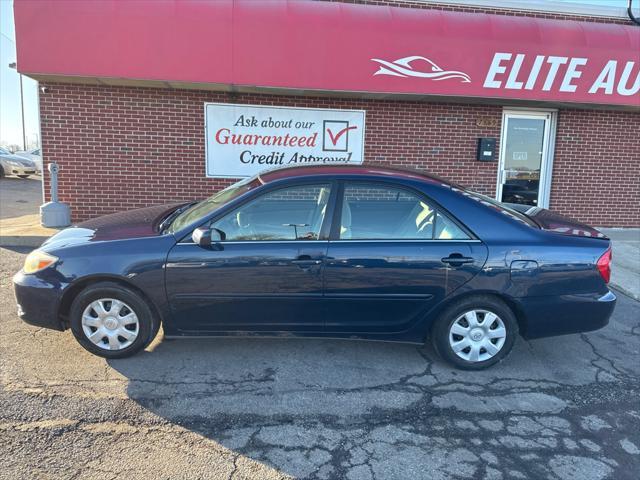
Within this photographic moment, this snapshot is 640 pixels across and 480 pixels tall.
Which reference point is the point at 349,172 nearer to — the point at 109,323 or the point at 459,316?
the point at 459,316

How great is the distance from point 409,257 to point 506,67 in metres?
5.40

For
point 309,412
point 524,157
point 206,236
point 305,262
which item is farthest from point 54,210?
point 524,157

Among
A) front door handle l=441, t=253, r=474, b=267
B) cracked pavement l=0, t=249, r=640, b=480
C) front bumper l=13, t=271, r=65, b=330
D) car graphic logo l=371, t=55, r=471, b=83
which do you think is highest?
car graphic logo l=371, t=55, r=471, b=83

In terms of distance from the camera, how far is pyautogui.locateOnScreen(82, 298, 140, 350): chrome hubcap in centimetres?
344

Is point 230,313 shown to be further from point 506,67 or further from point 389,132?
point 506,67

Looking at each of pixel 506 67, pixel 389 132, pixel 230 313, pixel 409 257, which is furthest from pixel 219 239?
pixel 506 67

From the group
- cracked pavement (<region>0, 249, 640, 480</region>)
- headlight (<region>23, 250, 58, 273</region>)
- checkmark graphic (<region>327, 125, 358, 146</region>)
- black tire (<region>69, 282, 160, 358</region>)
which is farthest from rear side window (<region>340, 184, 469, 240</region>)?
checkmark graphic (<region>327, 125, 358, 146</region>)

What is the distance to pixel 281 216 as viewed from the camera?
141 inches

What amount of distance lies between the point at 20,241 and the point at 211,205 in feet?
15.3

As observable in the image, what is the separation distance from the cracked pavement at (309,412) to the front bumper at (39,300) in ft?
1.11

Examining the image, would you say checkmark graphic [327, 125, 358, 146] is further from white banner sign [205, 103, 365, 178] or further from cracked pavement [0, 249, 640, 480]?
cracked pavement [0, 249, 640, 480]

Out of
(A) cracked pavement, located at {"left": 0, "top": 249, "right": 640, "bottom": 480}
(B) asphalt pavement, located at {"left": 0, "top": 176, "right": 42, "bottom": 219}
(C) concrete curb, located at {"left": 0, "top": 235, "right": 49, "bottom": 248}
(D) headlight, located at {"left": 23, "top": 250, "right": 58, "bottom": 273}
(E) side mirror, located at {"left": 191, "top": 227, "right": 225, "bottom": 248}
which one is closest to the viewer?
(A) cracked pavement, located at {"left": 0, "top": 249, "right": 640, "bottom": 480}

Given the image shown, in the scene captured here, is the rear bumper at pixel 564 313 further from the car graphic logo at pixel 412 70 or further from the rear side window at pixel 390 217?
the car graphic logo at pixel 412 70

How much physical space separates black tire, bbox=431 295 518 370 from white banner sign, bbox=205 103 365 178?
4.67m
